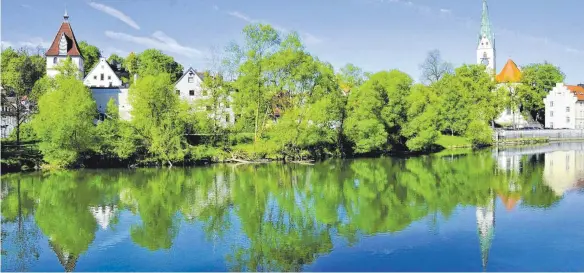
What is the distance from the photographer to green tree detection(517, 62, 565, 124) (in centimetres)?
7806

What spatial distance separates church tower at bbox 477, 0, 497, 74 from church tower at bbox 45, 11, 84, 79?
67.4m

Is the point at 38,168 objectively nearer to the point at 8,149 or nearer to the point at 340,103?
the point at 8,149

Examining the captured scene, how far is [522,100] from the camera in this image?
7688 centimetres

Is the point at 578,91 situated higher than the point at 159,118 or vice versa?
the point at 578,91

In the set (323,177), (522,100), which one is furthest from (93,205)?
(522,100)

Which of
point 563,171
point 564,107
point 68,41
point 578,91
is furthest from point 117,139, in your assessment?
point 578,91

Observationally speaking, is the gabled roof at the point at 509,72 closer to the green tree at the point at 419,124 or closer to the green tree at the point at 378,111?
the green tree at the point at 419,124

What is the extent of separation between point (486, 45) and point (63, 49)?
69.8 m

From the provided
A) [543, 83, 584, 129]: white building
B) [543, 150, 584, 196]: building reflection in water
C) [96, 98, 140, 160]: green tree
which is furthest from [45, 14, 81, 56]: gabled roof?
[543, 83, 584, 129]: white building

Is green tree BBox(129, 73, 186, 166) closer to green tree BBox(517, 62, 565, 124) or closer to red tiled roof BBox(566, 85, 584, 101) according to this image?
green tree BBox(517, 62, 565, 124)

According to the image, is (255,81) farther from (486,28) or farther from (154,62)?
(486,28)

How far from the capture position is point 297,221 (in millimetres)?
20125

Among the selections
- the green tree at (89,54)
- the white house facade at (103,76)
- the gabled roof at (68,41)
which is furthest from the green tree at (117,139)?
the green tree at (89,54)

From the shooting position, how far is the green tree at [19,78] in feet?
154
